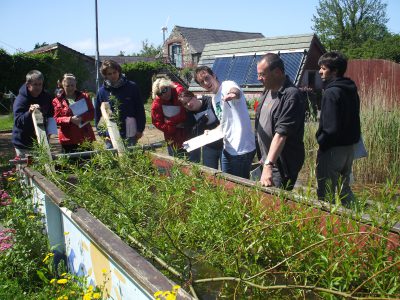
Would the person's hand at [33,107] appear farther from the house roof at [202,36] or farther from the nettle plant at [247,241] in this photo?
the house roof at [202,36]

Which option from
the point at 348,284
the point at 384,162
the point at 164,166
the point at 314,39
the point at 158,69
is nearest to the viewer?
the point at 348,284

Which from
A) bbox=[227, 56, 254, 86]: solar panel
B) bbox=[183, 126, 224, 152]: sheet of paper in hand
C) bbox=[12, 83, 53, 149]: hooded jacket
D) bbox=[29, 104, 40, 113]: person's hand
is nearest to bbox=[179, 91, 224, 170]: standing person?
bbox=[183, 126, 224, 152]: sheet of paper in hand

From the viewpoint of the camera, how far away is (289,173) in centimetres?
355

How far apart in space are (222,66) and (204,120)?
1454 centimetres

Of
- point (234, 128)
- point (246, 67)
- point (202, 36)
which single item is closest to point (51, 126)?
point (234, 128)

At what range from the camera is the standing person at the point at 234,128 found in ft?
13.4

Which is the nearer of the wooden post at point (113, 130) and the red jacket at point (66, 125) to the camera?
the wooden post at point (113, 130)

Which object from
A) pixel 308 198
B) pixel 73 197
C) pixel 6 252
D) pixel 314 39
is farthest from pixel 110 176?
pixel 314 39

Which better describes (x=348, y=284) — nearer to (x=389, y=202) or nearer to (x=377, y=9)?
(x=389, y=202)

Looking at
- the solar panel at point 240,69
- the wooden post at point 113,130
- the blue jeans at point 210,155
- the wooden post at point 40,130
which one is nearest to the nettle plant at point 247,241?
the wooden post at point 113,130

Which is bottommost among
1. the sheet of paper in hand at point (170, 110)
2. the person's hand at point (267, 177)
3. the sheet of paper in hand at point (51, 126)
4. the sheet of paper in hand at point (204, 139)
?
the person's hand at point (267, 177)

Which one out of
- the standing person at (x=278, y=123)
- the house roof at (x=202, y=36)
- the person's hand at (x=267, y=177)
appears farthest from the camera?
the house roof at (x=202, y=36)

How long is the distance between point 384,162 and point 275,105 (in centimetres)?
343

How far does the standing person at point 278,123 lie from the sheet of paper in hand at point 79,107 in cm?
227
